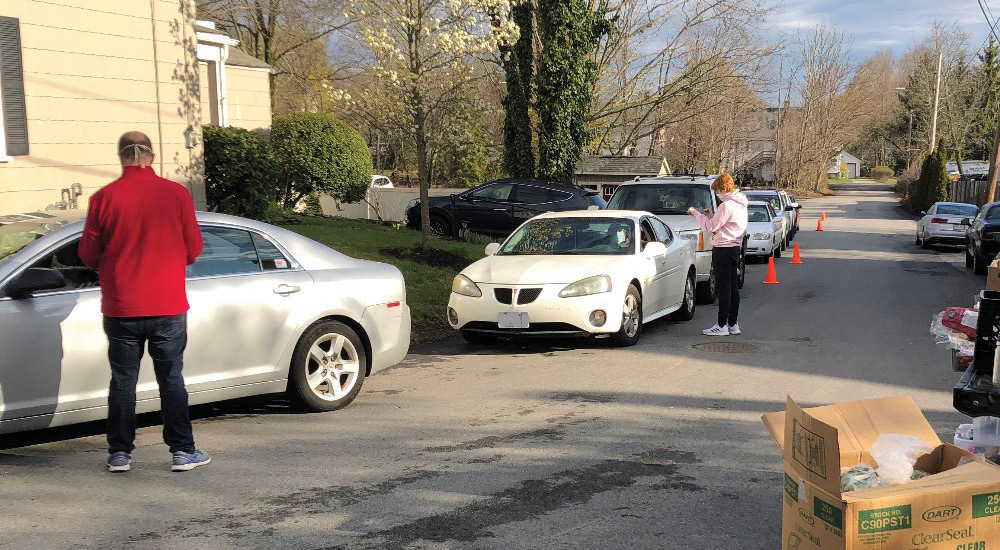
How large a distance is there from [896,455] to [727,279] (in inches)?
304

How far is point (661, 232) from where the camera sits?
1241 centimetres

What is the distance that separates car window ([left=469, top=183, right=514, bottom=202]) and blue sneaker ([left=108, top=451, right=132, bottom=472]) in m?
16.8

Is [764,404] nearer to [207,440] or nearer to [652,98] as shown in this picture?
[207,440]

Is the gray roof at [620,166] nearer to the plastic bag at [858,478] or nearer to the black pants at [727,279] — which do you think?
the black pants at [727,279]

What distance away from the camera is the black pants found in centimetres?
1123

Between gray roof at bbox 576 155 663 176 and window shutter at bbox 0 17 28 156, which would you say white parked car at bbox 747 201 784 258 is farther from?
gray roof at bbox 576 155 663 176

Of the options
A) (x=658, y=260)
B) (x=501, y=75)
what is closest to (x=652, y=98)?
(x=501, y=75)

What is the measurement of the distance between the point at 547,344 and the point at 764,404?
141 inches

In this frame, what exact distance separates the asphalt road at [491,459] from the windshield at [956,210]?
60.1 ft

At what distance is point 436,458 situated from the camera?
605 cm

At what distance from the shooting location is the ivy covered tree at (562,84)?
80.8 feet

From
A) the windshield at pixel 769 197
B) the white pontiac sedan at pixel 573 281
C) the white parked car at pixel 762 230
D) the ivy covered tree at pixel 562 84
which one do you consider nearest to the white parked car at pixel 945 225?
the windshield at pixel 769 197

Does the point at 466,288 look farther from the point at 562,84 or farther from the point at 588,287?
the point at 562,84

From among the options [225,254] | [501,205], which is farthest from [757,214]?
[225,254]
